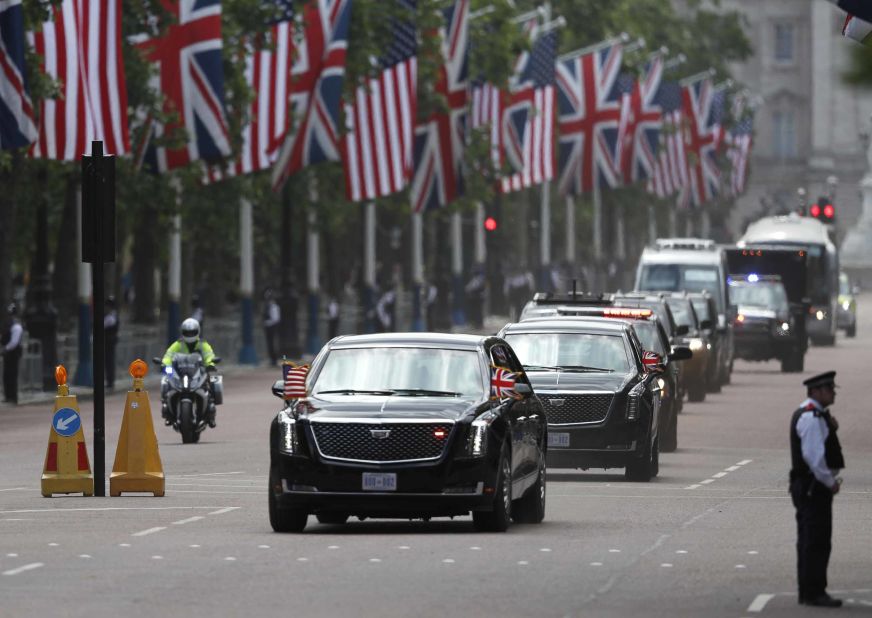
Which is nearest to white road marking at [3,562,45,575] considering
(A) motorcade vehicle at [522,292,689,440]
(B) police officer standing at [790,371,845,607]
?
(B) police officer standing at [790,371,845,607]

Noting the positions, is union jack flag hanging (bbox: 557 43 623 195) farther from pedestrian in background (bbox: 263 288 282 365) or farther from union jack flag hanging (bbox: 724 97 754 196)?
union jack flag hanging (bbox: 724 97 754 196)

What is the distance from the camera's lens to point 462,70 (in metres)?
62.9

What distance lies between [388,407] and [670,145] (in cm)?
7061

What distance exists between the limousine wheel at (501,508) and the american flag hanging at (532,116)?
51.2 m

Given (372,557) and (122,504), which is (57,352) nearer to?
(122,504)

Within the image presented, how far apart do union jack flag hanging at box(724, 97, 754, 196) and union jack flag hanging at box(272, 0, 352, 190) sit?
5816 cm

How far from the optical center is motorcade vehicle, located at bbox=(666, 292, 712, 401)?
41.6 meters

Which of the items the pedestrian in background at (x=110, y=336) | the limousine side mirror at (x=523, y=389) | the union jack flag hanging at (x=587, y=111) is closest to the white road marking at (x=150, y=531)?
the limousine side mirror at (x=523, y=389)

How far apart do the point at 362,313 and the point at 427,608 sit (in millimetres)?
55158

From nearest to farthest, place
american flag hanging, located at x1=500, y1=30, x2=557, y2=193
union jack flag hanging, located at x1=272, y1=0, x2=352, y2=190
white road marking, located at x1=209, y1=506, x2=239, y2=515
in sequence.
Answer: white road marking, located at x1=209, y1=506, x2=239, y2=515 → union jack flag hanging, located at x1=272, y1=0, x2=352, y2=190 → american flag hanging, located at x1=500, y1=30, x2=557, y2=193

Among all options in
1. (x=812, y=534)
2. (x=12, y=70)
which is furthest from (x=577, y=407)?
(x=12, y=70)

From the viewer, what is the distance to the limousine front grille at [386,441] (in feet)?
59.0

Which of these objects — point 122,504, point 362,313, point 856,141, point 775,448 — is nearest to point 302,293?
point 362,313

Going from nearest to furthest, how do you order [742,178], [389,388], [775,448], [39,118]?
[389,388], [775,448], [39,118], [742,178]
